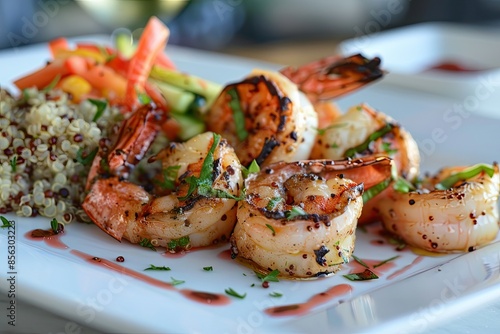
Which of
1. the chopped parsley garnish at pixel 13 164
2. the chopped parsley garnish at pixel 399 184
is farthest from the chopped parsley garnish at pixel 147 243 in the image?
the chopped parsley garnish at pixel 399 184

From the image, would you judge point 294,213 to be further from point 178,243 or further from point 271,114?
point 271,114

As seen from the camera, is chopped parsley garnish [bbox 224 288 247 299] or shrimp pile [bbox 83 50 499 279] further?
shrimp pile [bbox 83 50 499 279]

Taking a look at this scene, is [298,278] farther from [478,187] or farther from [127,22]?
[127,22]

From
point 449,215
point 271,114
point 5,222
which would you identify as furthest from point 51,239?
point 449,215

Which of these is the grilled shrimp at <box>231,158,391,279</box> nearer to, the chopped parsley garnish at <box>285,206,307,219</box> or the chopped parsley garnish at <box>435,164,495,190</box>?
the chopped parsley garnish at <box>285,206,307,219</box>

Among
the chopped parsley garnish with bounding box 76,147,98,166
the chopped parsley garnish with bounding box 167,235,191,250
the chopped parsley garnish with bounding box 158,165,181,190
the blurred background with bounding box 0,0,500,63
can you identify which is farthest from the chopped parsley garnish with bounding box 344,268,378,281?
the blurred background with bounding box 0,0,500,63

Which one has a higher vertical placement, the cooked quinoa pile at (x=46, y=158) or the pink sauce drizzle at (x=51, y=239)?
the cooked quinoa pile at (x=46, y=158)

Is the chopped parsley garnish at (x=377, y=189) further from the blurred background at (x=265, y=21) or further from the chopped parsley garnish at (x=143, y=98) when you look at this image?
the blurred background at (x=265, y=21)
